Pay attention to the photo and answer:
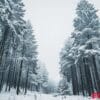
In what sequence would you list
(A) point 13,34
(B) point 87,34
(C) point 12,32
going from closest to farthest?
(C) point 12,32 < (B) point 87,34 < (A) point 13,34

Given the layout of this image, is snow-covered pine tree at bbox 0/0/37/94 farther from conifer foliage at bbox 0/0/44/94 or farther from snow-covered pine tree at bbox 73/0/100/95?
snow-covered pine tree at bbox 73/0/100/95

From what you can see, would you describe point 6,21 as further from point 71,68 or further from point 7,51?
point 71,68

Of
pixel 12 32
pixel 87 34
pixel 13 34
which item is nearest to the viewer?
pixel 12 32

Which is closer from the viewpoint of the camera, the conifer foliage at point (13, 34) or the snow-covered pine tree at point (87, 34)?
the conifer foliage at point (13, 34)

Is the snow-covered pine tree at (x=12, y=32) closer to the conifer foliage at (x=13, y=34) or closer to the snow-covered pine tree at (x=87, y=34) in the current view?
the conifer foliage at (x=13, y=34)

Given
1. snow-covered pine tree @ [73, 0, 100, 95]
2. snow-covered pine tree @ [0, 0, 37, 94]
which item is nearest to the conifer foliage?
snow-covered pine tree @ [0, 0, 37, 94]

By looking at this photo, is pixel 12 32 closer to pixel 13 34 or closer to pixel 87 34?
pixel 13 34

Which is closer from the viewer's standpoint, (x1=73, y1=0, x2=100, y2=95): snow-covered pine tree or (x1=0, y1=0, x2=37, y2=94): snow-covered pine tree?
(x1=0, y1=0, x2=37, y2=94): snow-covered pine tree

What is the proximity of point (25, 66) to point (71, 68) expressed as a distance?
462 inches

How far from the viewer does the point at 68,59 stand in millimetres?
35281

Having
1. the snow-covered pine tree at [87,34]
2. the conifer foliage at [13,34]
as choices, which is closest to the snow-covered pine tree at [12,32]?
the conifer foliage at [13,34]

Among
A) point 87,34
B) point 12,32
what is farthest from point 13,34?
point 87,34

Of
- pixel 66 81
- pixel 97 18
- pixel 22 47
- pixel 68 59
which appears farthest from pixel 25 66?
pixel 97 18

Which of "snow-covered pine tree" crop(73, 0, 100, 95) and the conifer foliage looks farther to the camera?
"snow-covered pine tree" crop(73, 0, 100, 95)
